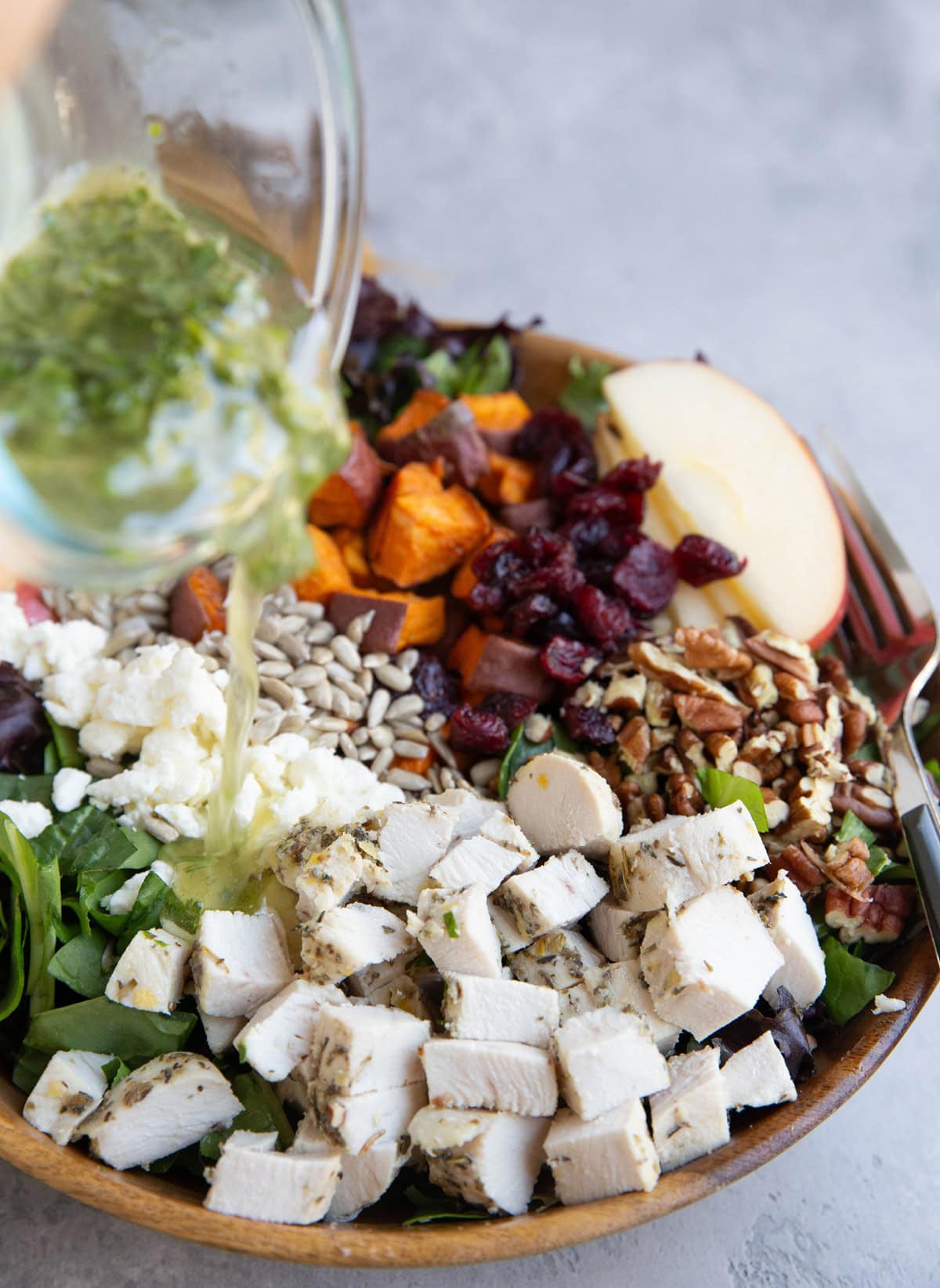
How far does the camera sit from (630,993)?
6.19 ft

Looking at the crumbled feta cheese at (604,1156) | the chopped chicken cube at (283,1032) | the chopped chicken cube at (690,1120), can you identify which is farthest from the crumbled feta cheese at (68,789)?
the chopped chicken cube at (690,1120)

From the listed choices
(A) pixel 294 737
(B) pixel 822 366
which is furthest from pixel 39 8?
(B) pixel 822 366

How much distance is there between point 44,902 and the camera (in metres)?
1.95

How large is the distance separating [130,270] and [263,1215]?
53.0 inches

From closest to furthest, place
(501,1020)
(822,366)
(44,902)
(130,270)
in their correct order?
(130,270)
(501,1020)
(44,902)
(822,366)

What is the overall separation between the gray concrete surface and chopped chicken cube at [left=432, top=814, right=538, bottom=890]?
Result: 1.08m

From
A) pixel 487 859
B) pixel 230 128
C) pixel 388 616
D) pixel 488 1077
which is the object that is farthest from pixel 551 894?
pixel 230 128

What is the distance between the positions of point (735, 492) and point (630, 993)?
1238 mm

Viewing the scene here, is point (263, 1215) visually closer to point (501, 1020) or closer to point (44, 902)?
point (501, 1020)

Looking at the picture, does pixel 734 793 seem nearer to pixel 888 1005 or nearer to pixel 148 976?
pixel 888 1005

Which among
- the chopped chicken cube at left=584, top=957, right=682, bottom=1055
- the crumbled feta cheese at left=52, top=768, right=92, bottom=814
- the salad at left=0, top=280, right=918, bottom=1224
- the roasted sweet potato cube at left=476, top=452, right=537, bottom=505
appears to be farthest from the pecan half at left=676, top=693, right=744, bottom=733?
the crumbled feta cheese at left=52, top=768, right=92, bottom=814

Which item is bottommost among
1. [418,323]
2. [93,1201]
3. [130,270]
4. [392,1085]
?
[93,1201]

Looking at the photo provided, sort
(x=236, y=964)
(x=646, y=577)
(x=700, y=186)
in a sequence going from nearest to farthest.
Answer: (x=236, y=964)
(x=646, y=577)
(x=700, y=186)

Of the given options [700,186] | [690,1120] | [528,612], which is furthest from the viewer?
[700,186]
